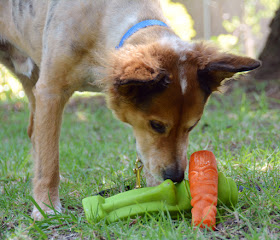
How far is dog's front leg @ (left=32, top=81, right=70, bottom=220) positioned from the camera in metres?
2.81

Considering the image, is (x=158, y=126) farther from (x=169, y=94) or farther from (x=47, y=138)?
(x=47, y=138)

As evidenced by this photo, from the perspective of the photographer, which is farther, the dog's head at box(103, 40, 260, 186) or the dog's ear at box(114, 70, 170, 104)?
the dog's head at box(103, 40, 260, 186)

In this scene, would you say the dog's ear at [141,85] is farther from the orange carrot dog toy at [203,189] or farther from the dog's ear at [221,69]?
the orange carrot dog toy at [203,189]

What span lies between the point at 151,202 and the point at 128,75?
77 centimetres

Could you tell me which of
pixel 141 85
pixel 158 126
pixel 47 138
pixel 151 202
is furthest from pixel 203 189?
pixel 47 138

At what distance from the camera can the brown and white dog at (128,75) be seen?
2.40 meters

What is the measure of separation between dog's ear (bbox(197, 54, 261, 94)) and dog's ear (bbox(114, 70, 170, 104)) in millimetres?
318

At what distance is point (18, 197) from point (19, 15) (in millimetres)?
1764

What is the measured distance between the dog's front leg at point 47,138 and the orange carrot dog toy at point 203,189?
1071 millimetres

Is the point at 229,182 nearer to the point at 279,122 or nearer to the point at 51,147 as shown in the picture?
the point at 51,147

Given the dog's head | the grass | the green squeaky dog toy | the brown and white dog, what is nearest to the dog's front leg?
the brown and white dog

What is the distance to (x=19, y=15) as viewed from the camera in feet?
12.0

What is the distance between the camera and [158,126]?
8.43 feet

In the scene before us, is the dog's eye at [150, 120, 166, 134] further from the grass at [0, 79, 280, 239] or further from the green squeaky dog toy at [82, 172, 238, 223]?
the grass at [0, 79, 280, 239]
